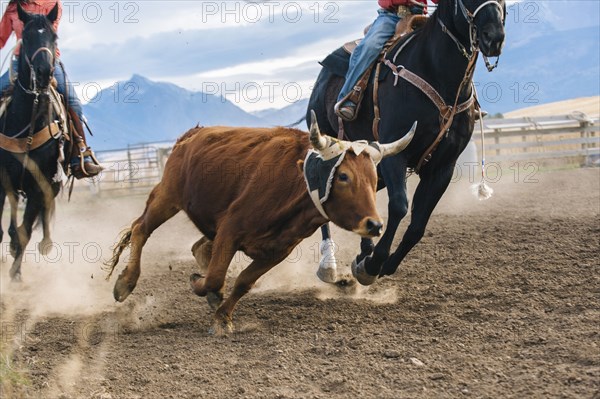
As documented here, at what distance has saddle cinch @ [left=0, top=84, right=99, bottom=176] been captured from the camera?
751cm

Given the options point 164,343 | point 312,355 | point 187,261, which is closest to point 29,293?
point 187,261

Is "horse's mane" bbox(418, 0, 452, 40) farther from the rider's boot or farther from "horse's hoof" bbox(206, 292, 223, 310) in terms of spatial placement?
the rider's boot

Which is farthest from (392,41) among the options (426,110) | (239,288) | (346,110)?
(239,288)

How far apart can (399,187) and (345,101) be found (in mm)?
1055

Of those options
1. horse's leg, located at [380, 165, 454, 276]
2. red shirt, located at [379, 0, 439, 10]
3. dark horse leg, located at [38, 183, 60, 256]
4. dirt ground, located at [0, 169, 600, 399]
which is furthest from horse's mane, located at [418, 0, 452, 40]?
dark horse leg, located at [38, 183, 60, 256]

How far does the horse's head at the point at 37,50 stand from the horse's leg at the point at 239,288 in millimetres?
3016

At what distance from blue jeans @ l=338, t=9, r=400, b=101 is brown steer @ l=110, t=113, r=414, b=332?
3.25 ft

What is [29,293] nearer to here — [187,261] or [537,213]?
[187,261]

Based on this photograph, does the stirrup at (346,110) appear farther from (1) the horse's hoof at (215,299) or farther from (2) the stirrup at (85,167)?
(2) the stirrup at (85,167)

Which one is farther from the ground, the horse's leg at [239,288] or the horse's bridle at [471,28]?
the horse's bridle at [471,28]

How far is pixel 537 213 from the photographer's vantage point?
10.1m

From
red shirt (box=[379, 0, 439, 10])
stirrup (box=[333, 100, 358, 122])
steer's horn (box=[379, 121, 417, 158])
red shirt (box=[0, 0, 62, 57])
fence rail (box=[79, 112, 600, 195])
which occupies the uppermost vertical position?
red shirt (box=[0, 0, 62, 57])

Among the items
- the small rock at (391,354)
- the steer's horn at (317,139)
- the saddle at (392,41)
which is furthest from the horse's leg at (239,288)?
the saddle at (392,41)

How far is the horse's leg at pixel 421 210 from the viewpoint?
6035 mm
